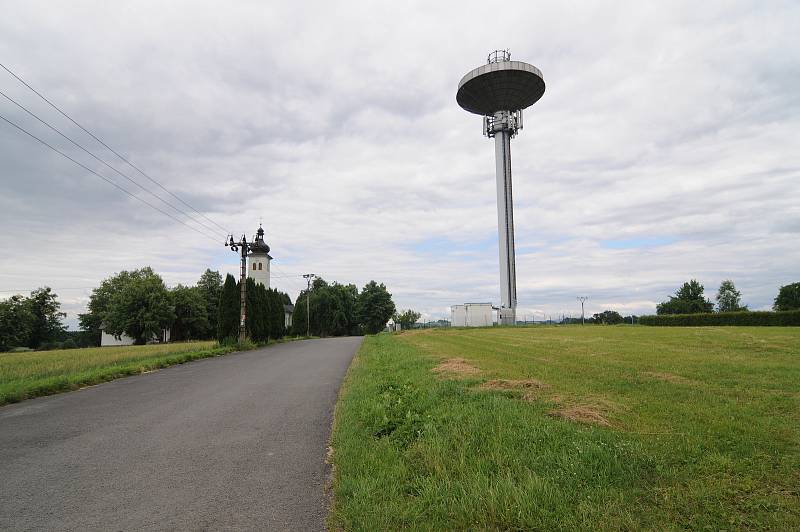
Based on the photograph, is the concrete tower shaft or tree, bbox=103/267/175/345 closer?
tree, bbox=103/267/175/345

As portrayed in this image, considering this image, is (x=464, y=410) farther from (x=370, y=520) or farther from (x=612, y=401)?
(x=370, y=520)

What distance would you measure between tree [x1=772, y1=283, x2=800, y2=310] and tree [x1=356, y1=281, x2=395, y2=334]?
69528mm

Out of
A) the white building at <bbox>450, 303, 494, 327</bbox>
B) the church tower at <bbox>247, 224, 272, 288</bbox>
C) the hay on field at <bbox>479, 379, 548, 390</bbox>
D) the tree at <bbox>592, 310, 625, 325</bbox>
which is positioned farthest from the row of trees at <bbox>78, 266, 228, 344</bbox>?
the tree at <bbox>592, 310, 625, 325</bbox>

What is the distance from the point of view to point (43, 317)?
236 ft

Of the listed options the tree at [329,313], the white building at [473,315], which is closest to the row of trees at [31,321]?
the tree at [329,313]

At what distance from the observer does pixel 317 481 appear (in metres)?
4.76

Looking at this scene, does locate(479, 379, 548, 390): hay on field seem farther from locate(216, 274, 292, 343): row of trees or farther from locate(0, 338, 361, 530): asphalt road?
locate(216, 274, 292, 343): row of trees

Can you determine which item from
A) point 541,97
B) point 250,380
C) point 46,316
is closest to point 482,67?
point 541,97

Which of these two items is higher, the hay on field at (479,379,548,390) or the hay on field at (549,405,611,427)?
the hay on field at (549,405,611,427)

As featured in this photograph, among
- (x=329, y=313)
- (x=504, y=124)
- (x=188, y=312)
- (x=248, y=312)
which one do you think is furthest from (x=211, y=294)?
(x=504, y=124)

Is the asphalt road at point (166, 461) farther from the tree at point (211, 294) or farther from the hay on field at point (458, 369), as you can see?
the tree at point (211, 294)

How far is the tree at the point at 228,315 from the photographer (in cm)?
3072

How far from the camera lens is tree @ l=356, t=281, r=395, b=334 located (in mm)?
84688

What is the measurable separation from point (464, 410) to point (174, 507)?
13.2 feet
